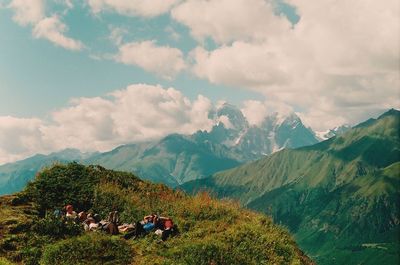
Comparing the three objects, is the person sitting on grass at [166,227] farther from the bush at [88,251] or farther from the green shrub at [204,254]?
the green shrub at [204,254]

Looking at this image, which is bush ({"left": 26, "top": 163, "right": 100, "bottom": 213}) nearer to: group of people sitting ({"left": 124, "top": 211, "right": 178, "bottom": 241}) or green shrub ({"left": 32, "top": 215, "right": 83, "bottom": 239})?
green shrub ({"left": 32, "top": 215, "right": 83, "bottom": 239})

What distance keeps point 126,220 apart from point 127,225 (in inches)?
61.5

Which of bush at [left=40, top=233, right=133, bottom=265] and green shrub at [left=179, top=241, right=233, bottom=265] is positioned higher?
bush at [left=40, top=233, right=133, bottom=265]

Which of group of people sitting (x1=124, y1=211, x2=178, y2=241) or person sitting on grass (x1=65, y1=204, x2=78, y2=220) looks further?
person sitting on grass (x1=65, y1=204, x2=78, y2=220)

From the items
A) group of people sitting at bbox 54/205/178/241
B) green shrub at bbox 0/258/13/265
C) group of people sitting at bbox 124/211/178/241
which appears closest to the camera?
green shrub at bbox 0/258/13/265

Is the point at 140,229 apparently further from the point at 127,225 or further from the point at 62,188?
the point at 62,188

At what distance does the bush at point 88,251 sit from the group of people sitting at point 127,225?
1.79m

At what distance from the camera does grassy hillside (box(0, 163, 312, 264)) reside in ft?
73.8

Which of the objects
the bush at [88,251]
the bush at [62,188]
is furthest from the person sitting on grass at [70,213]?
the bush at [88,251]

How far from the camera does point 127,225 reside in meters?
27.3

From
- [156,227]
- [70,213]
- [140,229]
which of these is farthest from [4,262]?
[156,227]

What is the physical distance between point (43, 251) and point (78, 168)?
12.4 m

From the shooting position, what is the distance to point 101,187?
32.2 metres

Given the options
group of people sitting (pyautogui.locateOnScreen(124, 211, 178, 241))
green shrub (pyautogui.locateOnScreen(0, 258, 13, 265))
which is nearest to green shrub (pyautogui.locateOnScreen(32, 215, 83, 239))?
group of people sitting (pyautogui.locateOnScreen(124, 211, 178, 241))
